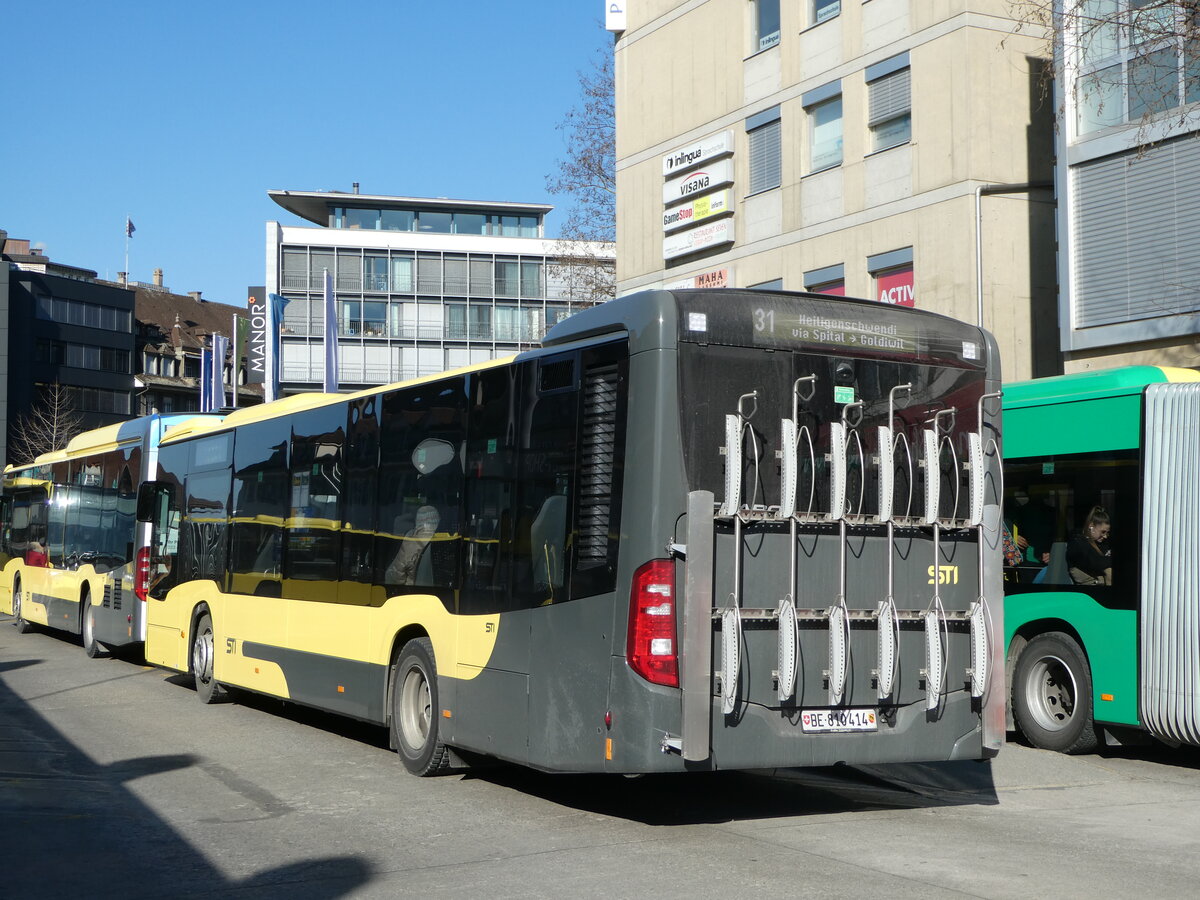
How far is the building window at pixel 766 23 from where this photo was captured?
2683cm

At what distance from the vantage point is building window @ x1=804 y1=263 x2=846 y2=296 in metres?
25.0

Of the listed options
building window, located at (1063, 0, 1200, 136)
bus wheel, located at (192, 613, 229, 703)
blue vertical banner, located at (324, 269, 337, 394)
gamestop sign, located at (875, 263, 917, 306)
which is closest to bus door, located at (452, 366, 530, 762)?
bus wheel, located at (192, 613, 229, 703)

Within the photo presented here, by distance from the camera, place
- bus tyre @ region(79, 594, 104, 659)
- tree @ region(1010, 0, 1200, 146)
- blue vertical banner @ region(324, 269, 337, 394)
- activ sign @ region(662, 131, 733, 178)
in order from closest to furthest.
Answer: tree @ region(1010, 0, 1200, 146) < bus tyre @ region(79, 594, 104, 659) < activ sign @ region(662, 131, 733, 178) < blue vertical banner @ region(324, 269, 337, 394)

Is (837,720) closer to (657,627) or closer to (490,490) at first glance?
(657,627)

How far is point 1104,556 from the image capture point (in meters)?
11.8

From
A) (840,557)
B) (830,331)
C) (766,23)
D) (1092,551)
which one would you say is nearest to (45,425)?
(766,23)

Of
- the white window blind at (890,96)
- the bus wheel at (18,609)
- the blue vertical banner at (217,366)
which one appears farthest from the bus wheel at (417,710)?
the blue vertical banner at (217,366)

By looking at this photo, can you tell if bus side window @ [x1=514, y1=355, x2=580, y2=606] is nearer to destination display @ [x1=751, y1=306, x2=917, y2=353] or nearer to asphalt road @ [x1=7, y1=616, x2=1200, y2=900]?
destination display @ [x1=751, y1=306, x2=917, y2=353]

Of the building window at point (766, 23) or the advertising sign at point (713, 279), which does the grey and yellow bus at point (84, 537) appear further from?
the building window at point (766, 23)

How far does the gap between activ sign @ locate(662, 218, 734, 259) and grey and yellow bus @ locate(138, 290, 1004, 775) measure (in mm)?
18258

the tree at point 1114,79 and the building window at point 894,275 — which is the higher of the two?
the tree at point 1114,79

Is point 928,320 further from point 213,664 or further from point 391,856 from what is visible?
point 213,664

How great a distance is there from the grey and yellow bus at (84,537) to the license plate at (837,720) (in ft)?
39.7

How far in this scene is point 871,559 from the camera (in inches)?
334
